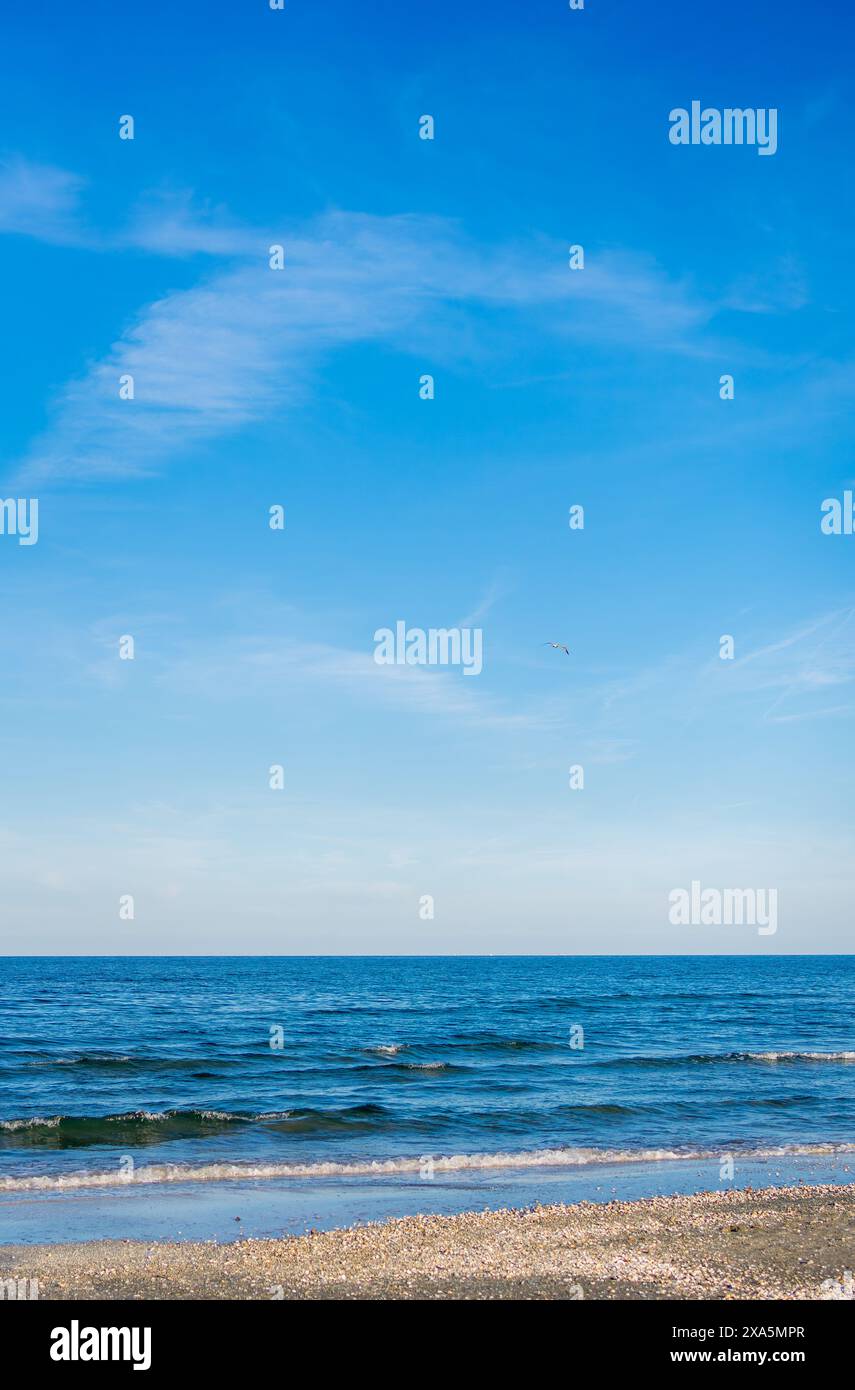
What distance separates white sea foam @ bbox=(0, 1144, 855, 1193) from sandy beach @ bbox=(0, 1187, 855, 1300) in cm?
531

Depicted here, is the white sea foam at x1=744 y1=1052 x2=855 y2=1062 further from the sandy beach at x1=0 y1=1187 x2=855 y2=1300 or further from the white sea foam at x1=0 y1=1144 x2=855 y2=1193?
the sandy beach at x1=0 y1=1187 x2=855 y2=1300

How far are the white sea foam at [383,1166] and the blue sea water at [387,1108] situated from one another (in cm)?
7

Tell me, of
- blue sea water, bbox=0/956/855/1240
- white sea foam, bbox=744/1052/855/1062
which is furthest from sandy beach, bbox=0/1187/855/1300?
white sea foam, bbox=744/1052/855/1062

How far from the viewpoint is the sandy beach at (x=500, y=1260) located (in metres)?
12.1

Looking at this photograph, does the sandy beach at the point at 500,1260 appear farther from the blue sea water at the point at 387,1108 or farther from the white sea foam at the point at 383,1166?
the white sea foam at the point at 383,1166

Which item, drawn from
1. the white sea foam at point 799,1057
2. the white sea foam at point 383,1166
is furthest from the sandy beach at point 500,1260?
the white sea foam at point 799,1057

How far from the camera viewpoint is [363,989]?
87.2m

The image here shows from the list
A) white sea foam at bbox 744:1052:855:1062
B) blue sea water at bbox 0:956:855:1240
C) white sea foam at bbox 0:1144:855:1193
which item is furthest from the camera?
white sea foam at bbox 744:1052:855:1062

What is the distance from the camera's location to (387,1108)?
28047 mm

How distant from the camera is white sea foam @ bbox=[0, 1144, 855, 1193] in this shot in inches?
784

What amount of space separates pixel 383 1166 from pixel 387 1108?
6793 mm
